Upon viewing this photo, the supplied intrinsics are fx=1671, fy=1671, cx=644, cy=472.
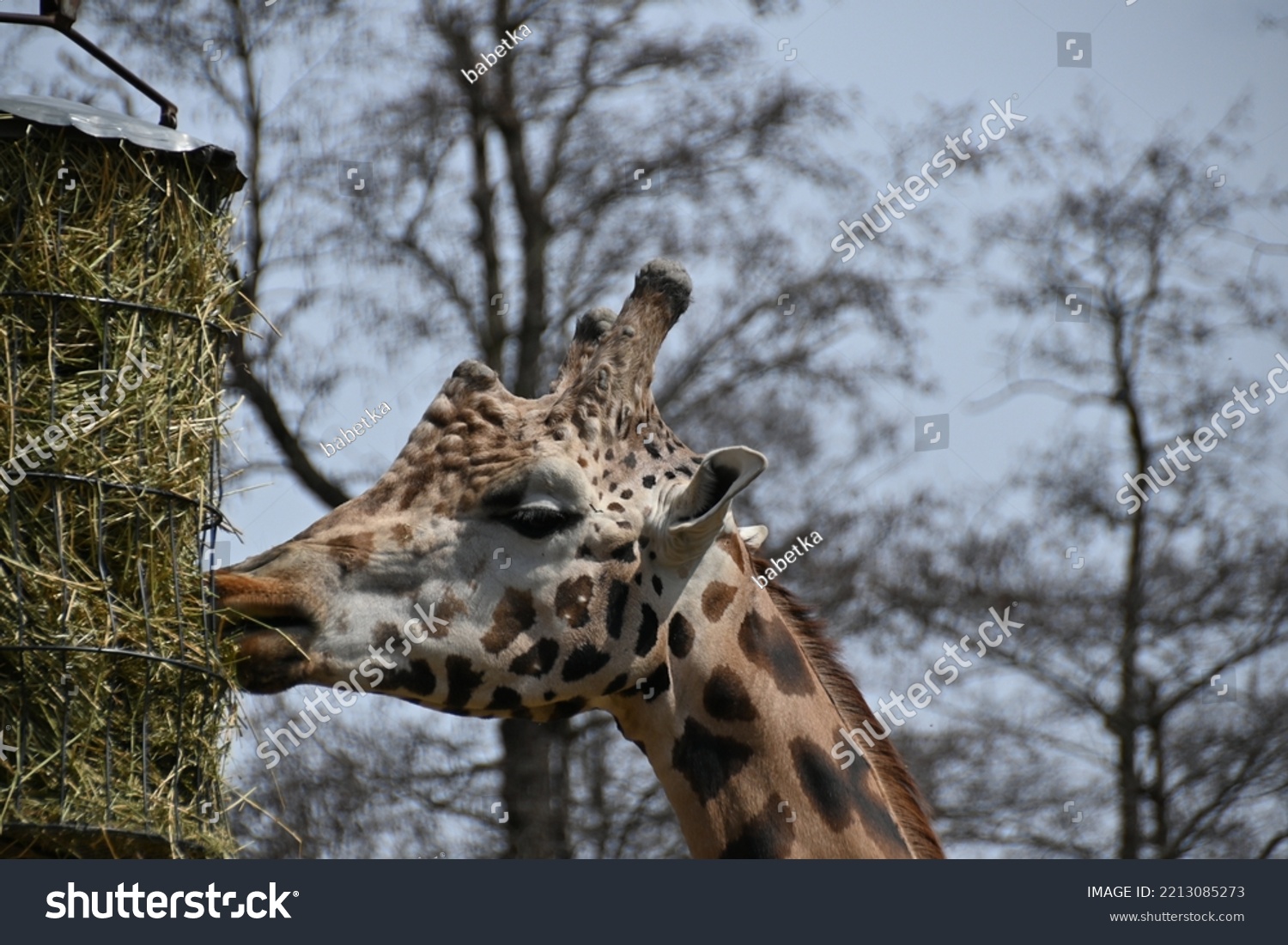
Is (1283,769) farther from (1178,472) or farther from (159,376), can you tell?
(159,376)

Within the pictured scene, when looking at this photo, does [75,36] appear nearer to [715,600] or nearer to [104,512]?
[104,512]

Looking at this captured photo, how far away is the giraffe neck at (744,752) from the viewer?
575cm

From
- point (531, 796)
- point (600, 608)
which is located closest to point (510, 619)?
point (600, 608)

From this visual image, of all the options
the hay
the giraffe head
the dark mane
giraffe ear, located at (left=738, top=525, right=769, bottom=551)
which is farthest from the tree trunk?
the hay

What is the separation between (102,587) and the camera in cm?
456

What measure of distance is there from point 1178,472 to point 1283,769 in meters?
3.02

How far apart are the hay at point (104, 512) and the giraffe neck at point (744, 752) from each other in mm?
1634

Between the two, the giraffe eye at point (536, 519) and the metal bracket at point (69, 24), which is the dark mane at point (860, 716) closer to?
the giraffe eye at point (536, 519)

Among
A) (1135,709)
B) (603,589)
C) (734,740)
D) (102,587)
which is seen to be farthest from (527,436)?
(1135,709)

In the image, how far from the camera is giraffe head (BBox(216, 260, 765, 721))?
5.41 m

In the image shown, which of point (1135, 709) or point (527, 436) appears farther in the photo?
point (1135, 709)

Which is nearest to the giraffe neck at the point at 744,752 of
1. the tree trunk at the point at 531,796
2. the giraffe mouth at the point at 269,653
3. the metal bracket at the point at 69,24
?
the giraffe mouth at the point at 269,653

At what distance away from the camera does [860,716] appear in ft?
20.5

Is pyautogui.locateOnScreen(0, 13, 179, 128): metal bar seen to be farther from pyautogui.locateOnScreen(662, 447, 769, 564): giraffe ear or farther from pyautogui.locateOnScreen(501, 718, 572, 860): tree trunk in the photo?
pyautogui.locateOnScreen(501, 718, 572, 860): tree trunk
